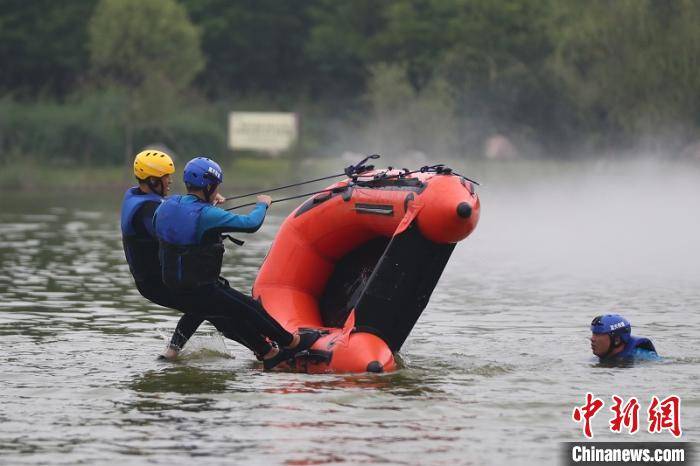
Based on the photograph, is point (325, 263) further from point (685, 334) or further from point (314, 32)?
point (314, 32)

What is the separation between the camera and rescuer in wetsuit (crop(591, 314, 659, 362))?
495 inches

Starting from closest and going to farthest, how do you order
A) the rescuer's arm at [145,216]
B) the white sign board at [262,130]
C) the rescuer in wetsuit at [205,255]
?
the rescuer in wetsuit at [205,255] → the rescuer's arm at [145,216] → the white sign board at [262,130]

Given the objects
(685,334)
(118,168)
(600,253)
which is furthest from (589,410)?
(118,168)

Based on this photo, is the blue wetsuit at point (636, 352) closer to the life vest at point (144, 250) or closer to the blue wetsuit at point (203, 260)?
the blue wetsuit at point (203, 260)

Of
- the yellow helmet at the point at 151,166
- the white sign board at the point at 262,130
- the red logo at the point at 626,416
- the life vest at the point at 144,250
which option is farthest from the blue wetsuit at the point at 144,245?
the white sign board at the point at 262,130

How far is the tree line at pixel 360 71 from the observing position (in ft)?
138

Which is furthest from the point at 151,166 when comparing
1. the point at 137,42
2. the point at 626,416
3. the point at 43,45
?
the point at 43,45

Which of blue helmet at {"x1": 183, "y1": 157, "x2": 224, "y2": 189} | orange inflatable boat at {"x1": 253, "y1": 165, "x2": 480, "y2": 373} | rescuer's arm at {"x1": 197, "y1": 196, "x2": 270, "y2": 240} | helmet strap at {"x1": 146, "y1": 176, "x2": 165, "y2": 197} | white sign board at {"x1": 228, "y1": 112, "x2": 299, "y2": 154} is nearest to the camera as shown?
rescuer's arm at {"x1": 197, "y1": 196, "x2": 270, "y2": 240}

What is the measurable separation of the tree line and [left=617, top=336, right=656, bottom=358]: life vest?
89.2 feet

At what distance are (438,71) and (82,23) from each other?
61.2 ft

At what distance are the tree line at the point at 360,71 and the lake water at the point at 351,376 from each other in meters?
18.4

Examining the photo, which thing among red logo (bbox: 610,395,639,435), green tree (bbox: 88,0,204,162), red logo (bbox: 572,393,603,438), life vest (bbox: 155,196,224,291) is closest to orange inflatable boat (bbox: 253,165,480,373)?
life vest (bbox: 155,196,224,291)

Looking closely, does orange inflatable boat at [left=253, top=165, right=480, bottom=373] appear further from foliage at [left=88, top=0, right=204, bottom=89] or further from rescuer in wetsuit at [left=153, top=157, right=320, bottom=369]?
foliage at [left=88, top=0, right=204, bottom=89]

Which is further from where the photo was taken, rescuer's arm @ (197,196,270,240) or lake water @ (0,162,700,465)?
rescuer's arm @ (197,196,270,240)
